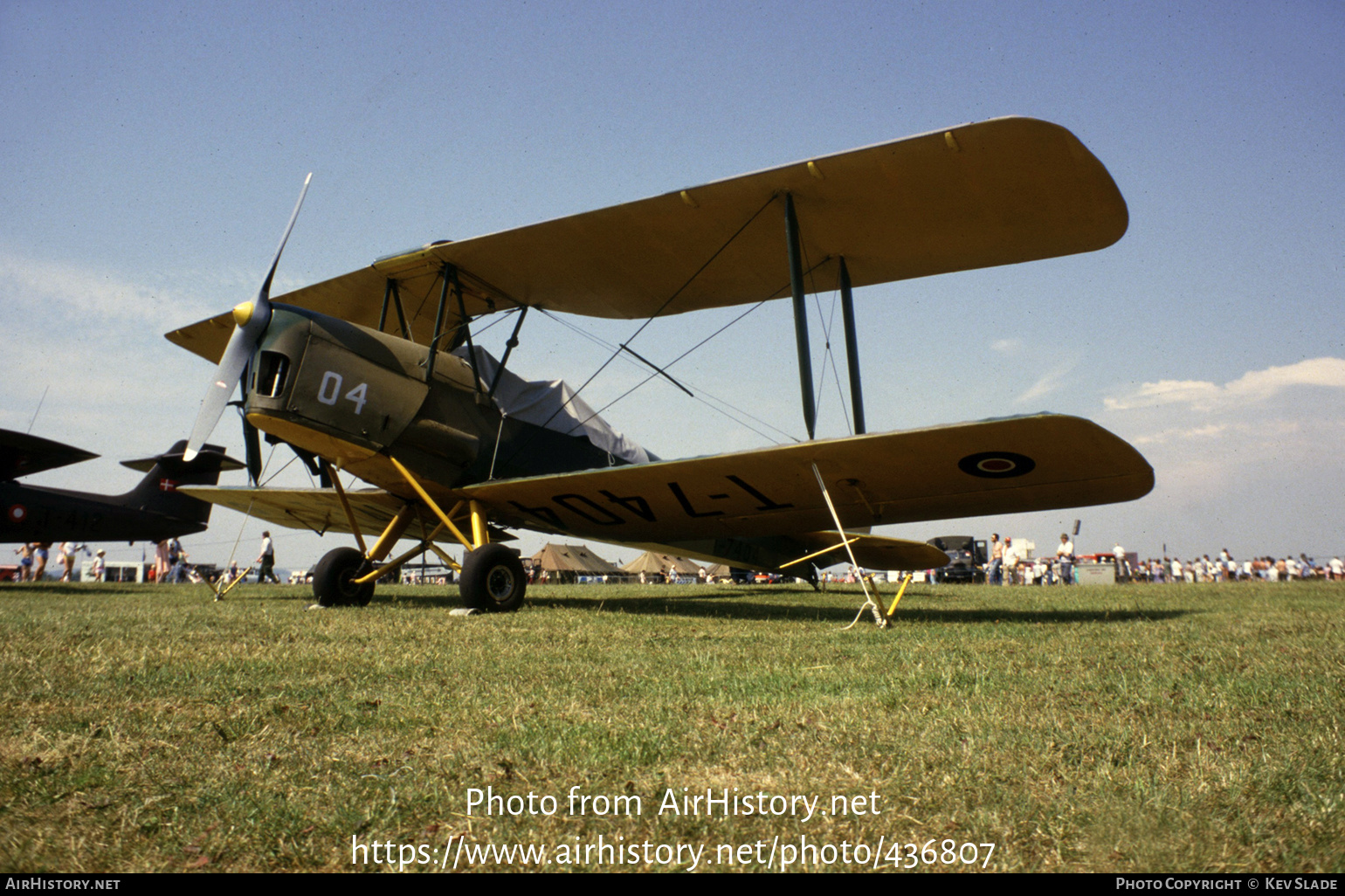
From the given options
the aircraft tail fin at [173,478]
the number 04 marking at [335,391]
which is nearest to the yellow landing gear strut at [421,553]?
the number 04 marking at [335,391]

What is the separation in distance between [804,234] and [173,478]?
15496mm

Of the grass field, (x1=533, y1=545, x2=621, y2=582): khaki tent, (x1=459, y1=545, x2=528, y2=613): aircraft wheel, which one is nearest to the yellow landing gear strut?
(x1=459, y1=545, x2=528, y2=613): aircraft wheel

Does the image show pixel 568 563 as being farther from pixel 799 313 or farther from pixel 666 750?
pixel 666 750

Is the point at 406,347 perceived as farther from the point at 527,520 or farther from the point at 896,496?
the point at 896,496

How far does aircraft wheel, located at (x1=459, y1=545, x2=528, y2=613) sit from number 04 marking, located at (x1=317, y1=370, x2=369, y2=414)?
5.74 feet

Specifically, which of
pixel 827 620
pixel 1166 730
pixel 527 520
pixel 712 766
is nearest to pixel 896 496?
pixel 827 620

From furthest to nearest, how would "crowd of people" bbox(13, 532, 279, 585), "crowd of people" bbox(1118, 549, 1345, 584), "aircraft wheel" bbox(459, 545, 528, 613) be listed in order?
"crowd of people" bbox(1118, 549, 1345, 584)
"crowd of people" bbox(13, 532, 279, 585)
"aircraft wheel" bbox(459, 545, 528, 613)

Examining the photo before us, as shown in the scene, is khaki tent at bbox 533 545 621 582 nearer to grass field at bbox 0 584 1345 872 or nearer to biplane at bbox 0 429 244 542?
biplane at bbox 0 429 244 542

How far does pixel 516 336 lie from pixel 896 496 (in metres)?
4.41

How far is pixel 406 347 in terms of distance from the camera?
7.76 m

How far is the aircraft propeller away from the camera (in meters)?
6.95

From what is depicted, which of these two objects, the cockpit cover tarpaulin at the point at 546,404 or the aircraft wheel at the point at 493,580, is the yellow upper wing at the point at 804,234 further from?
the aircraft wheel at the point at 493,580

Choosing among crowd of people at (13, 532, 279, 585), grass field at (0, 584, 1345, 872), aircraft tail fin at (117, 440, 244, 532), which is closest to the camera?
grass field at (0, 584, 1345, 872)
